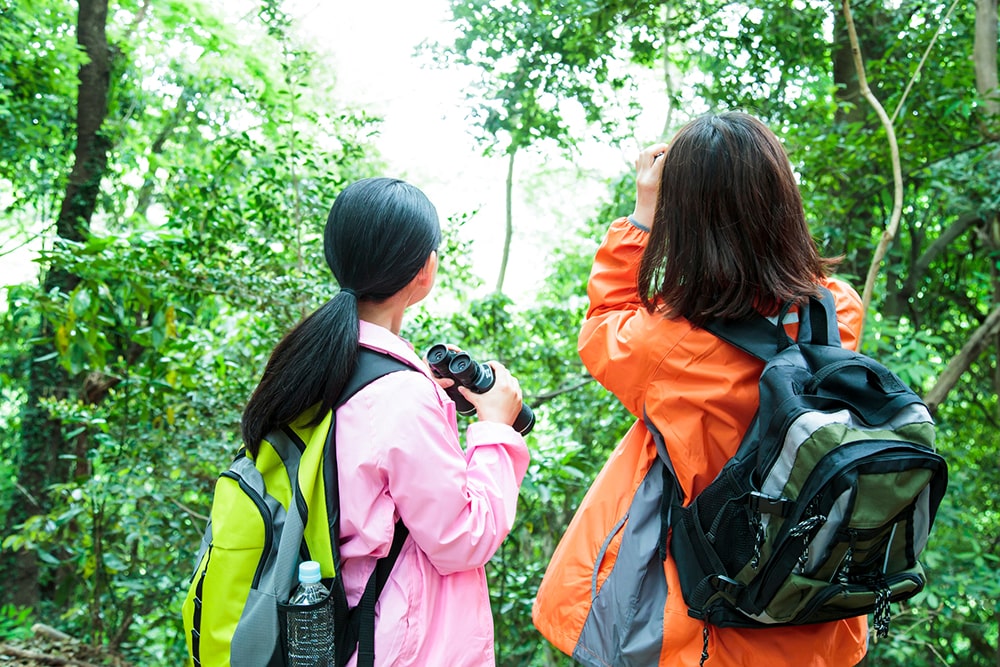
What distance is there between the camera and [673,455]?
1.32 metres

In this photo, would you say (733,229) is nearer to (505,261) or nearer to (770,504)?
(770,504)

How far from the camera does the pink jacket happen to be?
1.23m

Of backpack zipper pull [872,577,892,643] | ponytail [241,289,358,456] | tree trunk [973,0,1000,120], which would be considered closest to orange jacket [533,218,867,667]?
backpack zipper pull [872,577,892,643]

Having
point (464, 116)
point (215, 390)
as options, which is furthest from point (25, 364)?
point (464, 116)

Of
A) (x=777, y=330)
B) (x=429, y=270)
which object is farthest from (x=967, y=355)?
(x=429, y=270)

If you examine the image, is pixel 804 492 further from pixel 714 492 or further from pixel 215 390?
pixel 215 390

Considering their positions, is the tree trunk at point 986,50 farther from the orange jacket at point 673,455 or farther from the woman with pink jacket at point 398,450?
the woman with pink jacket at point 398,450

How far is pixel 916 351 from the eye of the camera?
2967 mm

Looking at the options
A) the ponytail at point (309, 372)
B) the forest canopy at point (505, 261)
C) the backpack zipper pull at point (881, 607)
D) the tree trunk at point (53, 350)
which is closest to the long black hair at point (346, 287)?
the ponytail at point (309, 372)

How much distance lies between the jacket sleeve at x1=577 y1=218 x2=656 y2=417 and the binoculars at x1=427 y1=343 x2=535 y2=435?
0.18 metres

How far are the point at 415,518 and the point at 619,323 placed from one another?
0.50 meters

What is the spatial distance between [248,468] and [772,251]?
38.0 inches

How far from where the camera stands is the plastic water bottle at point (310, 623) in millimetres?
1171

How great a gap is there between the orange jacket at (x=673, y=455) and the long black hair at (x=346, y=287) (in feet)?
1.21
